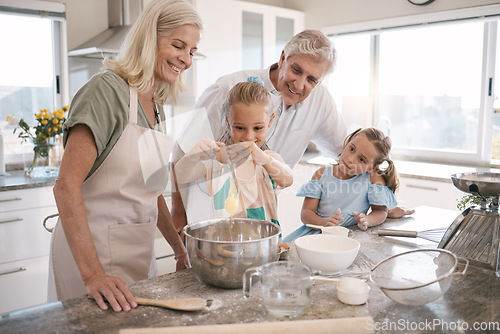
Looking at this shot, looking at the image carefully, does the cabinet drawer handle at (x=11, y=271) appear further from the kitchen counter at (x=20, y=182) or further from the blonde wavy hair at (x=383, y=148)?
the blonde wavy hair at (x=383, y=148)

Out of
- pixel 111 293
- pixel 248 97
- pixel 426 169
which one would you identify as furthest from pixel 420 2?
pixel 111 293

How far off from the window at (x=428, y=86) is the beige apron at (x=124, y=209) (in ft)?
8.77

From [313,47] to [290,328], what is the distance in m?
1.07

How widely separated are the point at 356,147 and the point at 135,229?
3.19ft

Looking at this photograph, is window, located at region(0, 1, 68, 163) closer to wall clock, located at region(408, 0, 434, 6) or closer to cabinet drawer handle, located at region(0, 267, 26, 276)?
cabinet drawer handle, located at region(0, 267, 26, 276)

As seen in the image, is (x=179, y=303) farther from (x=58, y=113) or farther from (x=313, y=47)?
(x=58, y=113)

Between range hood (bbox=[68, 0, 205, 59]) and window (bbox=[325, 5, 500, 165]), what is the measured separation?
158 cm

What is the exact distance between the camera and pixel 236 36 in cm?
369

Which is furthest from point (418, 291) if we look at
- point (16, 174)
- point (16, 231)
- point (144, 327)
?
point (16, 174)

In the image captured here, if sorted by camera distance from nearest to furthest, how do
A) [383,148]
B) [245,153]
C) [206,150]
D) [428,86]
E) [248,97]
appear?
[206,150] < [245,153] < [248,97] < [383,148] < [428,86]

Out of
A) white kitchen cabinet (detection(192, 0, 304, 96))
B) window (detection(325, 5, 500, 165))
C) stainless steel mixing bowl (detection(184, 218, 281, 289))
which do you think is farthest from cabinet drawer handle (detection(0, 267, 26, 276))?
window (detection(325, 5, 500, 165))

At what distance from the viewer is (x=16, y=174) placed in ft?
9.87

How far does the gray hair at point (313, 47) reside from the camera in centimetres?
159

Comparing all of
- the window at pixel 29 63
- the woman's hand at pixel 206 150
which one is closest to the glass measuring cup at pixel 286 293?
the woman's hand at pixel 206 150
